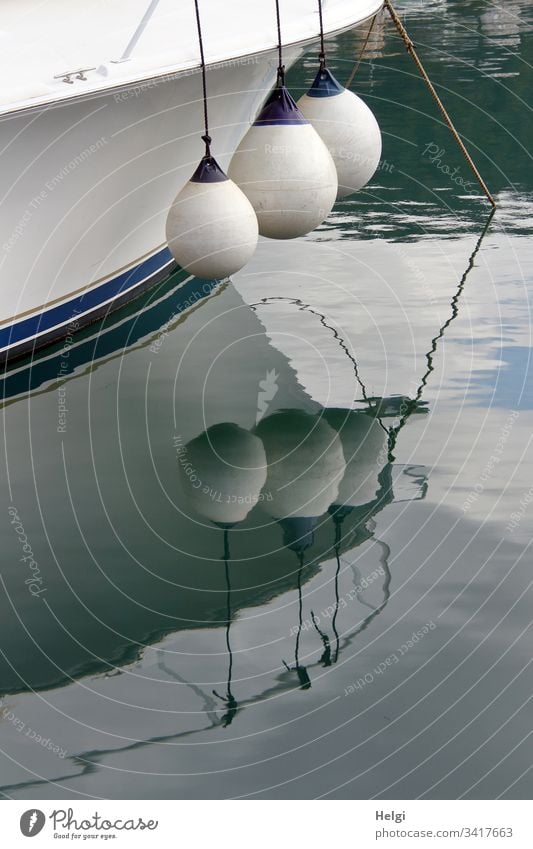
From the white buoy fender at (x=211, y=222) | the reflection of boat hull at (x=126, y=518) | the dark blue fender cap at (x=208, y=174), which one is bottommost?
the reflection of boat hull at (x=126, y=518)

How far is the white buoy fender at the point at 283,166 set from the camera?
21.2 feet

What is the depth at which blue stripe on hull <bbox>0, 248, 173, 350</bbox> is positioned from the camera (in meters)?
6.61

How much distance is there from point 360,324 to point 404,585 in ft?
8.67

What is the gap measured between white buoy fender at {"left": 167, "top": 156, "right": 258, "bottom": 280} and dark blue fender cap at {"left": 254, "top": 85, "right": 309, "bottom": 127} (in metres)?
0.41

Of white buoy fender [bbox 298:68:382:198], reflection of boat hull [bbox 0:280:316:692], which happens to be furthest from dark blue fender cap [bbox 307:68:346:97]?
reflection of boat hull [bbox 0:280:316:692]

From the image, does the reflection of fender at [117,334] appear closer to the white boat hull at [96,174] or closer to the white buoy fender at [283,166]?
the white boat hull at [96,174]

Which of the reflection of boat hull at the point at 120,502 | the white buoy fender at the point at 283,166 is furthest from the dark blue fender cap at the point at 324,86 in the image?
the reflection of boat hull at the point at 120,502

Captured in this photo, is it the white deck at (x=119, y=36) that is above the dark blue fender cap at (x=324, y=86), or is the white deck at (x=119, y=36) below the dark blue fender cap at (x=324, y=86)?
above

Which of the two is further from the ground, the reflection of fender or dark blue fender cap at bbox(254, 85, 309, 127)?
dark blue fender cap at bbox(254, 85, 309, 127)

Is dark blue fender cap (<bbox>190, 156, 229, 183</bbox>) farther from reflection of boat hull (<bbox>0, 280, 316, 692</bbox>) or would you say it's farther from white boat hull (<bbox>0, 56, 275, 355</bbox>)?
reflection of boat hull (<bbox>0, 280, 316, 692</bbox>)

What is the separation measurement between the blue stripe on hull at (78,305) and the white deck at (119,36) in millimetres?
1273

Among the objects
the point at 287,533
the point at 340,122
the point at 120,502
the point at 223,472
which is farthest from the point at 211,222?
the point at 287,533

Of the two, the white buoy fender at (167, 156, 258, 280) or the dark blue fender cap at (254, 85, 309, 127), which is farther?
the dark blue fender cap at (254, 85, 309, 127)

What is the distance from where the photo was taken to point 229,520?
5.11 m
